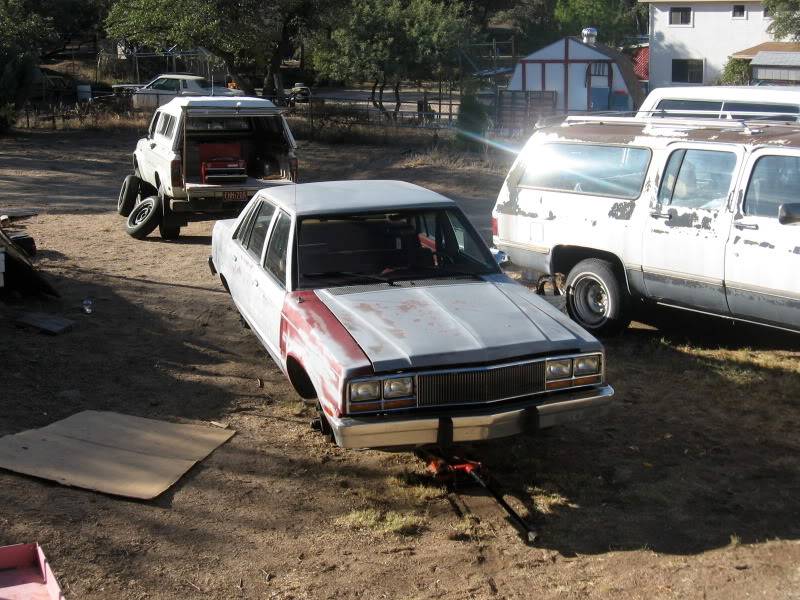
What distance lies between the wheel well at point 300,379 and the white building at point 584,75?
103ft

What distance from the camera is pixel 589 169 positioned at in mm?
8594

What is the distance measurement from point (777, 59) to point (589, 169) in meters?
36.6

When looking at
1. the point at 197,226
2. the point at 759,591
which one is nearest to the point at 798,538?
the point at 759,591

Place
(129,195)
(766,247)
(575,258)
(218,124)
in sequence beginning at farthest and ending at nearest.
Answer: (129,195), (218,124), (575,258), (766,247)

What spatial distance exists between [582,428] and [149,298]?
16.7 feet

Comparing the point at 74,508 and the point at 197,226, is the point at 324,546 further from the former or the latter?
the point at 197,226

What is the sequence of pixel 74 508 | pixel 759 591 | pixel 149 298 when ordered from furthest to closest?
1. pixel 149 298
2. pixel 74 508
3. pixel 759 591

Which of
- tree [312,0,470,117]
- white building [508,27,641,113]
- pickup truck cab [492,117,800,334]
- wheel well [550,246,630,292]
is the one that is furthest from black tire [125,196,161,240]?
white building [508,27,641,113]

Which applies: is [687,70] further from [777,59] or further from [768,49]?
[777,59]

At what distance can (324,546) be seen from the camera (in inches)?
193

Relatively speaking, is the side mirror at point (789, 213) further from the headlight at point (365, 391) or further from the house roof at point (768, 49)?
the house roof at point (768, 49)

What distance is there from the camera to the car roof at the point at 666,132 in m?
7.39

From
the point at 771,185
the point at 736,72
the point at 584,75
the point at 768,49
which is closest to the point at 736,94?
the point at 771,185

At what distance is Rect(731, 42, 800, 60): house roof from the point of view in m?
43.6
